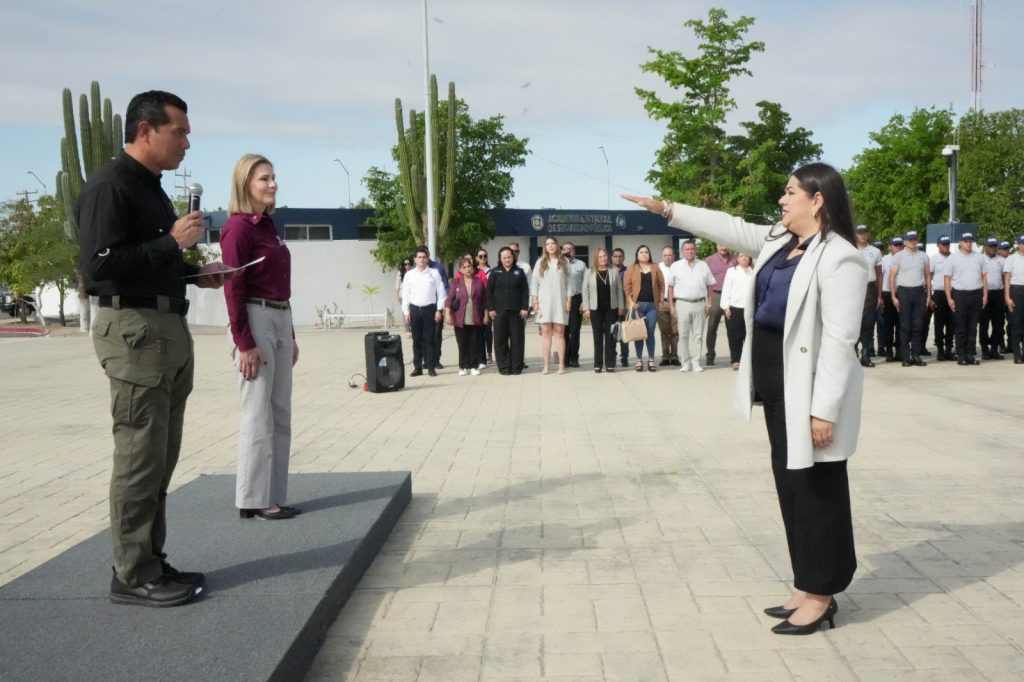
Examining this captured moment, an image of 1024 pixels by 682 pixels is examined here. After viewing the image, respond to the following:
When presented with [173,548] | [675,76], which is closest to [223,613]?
[173,548]

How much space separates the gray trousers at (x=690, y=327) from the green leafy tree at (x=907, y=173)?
199ft

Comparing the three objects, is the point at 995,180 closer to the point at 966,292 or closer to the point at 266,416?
the point at 966,292

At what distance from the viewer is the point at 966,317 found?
15.8 m

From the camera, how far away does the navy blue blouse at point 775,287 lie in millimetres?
4285

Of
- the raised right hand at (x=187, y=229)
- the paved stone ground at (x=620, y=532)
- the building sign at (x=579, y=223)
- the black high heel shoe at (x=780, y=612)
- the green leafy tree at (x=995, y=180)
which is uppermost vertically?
the green leafy tree at (x=995, y=180)

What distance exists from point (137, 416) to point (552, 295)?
11947 mm

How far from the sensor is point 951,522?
19.7ft

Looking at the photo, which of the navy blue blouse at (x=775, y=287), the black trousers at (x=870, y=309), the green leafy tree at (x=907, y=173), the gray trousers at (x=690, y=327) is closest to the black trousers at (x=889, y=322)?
the black trousers at (x=870, y=309)

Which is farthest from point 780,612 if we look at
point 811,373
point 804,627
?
point 811,373

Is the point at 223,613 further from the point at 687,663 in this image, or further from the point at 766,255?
the point at 766,255

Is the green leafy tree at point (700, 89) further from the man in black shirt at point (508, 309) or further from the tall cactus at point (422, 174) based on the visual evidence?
the man in black shirt at point (508, 309)

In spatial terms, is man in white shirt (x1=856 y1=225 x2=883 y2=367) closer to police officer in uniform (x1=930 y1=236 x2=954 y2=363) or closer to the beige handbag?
police officer in uniform (x1=930 y1=236 x2=954 y2=363)

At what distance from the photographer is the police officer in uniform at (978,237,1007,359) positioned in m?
16.5

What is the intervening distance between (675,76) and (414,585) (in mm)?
41655
